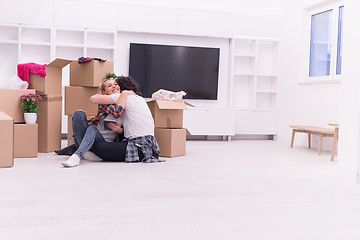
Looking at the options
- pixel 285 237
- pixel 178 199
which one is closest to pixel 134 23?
pixel 178 199

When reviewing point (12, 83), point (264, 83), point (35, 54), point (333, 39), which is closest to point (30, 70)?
point (12, 83)

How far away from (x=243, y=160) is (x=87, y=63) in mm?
1829

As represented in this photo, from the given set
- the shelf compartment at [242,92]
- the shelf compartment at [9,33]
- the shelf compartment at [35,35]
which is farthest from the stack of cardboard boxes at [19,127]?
the shelf compartment at [242,92]

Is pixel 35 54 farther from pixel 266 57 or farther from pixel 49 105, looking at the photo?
pixel 266 57

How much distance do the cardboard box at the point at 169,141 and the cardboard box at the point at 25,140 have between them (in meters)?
1.14

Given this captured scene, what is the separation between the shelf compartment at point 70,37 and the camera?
19.8ft

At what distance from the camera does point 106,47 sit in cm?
604

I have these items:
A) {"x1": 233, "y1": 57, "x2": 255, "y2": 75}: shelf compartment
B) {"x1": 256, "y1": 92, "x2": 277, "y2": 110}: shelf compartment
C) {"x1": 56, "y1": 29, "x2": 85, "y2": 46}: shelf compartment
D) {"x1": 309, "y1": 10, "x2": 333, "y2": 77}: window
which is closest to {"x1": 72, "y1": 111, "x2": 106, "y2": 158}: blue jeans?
{"x1": 56, "y1": 29, "x2": 85, "y2": 46}: shelf compartment

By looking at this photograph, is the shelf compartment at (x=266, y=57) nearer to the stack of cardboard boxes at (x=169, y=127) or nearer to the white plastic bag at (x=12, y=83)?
the stack of cardboard boxes at (x=169, y=127)

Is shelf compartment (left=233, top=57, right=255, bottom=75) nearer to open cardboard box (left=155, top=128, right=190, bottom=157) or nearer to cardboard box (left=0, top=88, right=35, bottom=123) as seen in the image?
open cardboard box (left=155, top=128, right=190, bottom=157)

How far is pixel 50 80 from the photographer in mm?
4414

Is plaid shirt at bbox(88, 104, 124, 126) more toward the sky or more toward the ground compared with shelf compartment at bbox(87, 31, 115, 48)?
more toward the ground

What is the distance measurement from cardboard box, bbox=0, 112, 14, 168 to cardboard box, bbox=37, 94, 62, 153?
0.88m

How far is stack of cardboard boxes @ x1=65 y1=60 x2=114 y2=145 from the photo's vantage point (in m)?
4.39
